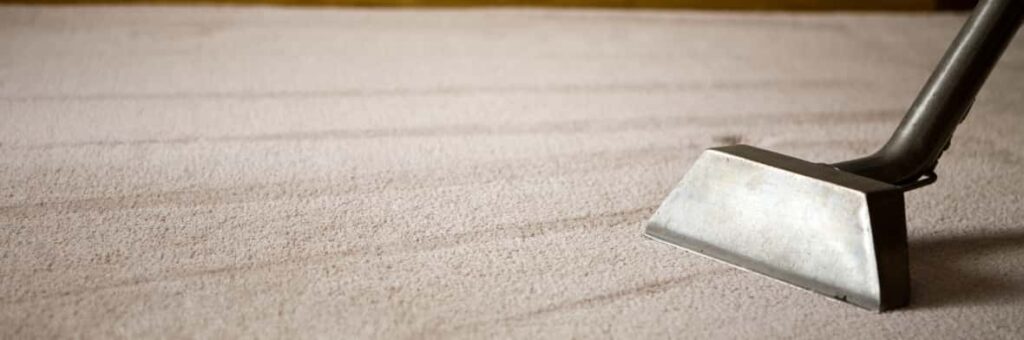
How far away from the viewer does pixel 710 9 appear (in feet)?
6.37

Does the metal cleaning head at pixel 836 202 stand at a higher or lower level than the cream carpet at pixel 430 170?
higher

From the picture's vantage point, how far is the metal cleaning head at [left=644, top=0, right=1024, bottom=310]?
2.39 feet

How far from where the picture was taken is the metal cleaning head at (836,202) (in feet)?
2.39

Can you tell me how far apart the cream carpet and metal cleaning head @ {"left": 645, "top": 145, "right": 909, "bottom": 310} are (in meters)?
0.02

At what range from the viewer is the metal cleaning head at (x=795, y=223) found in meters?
0.72

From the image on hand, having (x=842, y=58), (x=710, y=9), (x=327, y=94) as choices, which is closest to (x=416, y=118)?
(x=327, y=94)

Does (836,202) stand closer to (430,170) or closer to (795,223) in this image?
(795,223)

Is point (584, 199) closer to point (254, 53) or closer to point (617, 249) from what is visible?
→ point (617, 249)

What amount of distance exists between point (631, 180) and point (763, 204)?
0.77 feet

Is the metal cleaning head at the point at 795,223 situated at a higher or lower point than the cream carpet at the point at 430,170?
higher

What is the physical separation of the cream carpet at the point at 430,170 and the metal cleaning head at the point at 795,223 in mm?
16

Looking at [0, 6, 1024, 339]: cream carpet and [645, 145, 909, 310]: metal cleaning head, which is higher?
[645, 145, 909, 310]: metal cleaning head

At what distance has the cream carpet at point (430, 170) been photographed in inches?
27.7

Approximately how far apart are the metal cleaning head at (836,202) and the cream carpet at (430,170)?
0.06 ft
